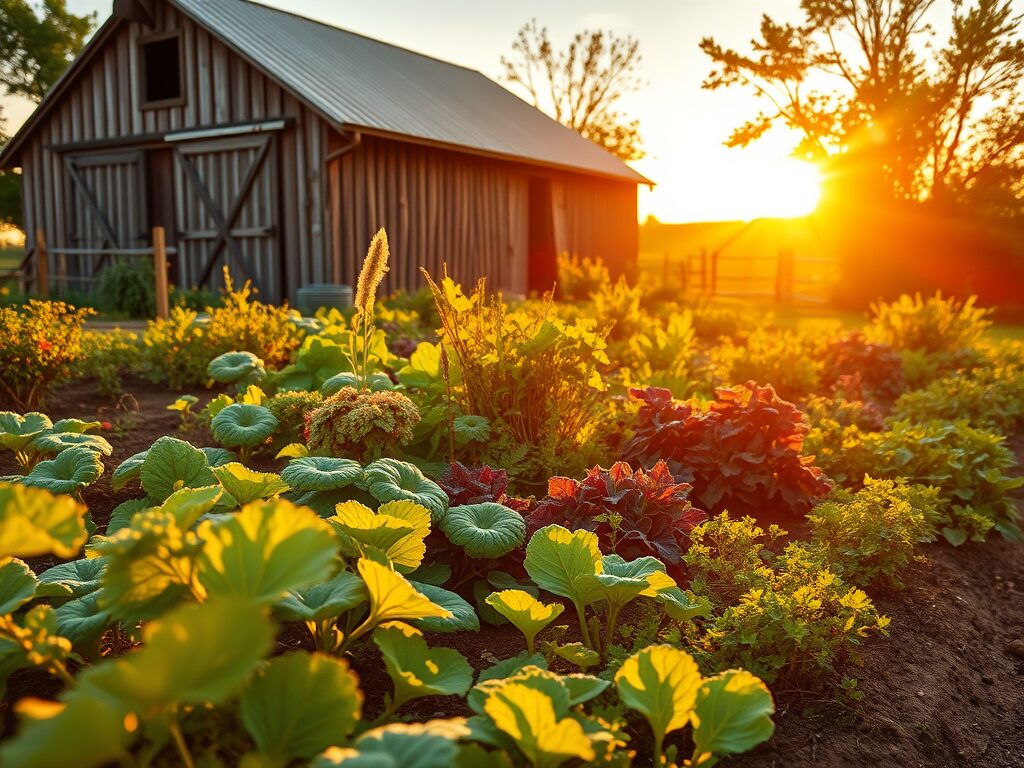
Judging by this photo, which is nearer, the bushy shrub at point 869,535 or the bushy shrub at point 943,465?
the bushy shrub at point 869,535

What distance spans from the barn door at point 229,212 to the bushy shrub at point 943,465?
8932 mm

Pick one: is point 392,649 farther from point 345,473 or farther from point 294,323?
point 294,323

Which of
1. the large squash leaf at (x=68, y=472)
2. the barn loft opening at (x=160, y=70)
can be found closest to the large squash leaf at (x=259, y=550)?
the large squash leaf at (x=68, y=472)

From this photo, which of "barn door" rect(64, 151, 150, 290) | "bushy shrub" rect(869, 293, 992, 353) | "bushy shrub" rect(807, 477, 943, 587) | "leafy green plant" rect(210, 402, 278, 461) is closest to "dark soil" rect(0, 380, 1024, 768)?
"bushy shrub" rect(807, 477, 943, 587)

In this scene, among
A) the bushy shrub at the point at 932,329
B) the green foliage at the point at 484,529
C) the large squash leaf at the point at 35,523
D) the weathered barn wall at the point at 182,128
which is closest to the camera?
the large squash leaf at the point at 35,523

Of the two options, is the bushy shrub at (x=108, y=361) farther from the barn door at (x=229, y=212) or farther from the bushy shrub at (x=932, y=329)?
the bushy shrub at (x=932, y=329)

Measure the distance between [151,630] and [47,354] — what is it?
14.6 ft

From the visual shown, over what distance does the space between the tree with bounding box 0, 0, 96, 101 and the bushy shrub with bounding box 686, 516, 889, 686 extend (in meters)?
35.0

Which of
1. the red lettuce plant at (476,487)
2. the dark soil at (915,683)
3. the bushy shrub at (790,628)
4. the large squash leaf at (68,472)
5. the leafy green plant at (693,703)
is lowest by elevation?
the dark soil at (915,683)

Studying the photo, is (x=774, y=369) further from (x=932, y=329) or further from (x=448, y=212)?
(x=448, y=212)

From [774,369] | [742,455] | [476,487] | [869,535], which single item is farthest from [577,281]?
[476,487]

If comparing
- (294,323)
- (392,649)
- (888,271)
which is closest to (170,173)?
(294,323)

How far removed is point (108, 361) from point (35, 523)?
17.3 ft

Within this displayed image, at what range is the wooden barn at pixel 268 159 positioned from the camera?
36.6 feet
